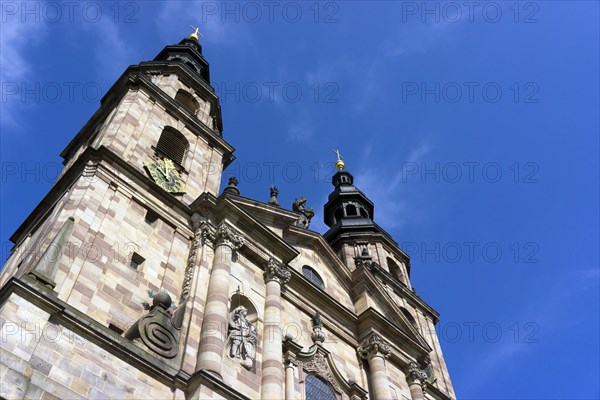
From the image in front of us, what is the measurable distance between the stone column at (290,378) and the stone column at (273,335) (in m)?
0.55

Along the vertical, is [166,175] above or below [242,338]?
above

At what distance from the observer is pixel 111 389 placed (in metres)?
11.5

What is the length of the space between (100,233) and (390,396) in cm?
924

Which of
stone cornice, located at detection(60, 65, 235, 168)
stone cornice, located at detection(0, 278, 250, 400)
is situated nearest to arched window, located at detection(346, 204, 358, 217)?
stone cornice, located at detection(60, 65, 235, 168)

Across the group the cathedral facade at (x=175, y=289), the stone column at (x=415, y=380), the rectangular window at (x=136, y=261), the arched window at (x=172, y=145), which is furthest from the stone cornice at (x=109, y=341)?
the arched window at (x=172, y=145)

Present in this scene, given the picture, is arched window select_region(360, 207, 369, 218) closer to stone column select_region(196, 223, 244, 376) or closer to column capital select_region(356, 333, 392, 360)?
column capital select_region(356, 333, 392, 360)

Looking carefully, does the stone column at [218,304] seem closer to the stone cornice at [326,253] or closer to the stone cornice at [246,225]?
the stone cornice at [246,225]

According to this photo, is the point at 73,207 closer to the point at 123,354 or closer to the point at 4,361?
the point at 123,354

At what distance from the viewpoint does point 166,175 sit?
63.2 ft

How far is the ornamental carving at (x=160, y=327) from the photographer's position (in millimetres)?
13117

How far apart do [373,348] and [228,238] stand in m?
5.87

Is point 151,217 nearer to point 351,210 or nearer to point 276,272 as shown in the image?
point 276,272

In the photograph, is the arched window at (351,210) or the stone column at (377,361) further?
the arched window at (351,210)

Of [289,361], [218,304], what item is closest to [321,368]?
[289,361]
